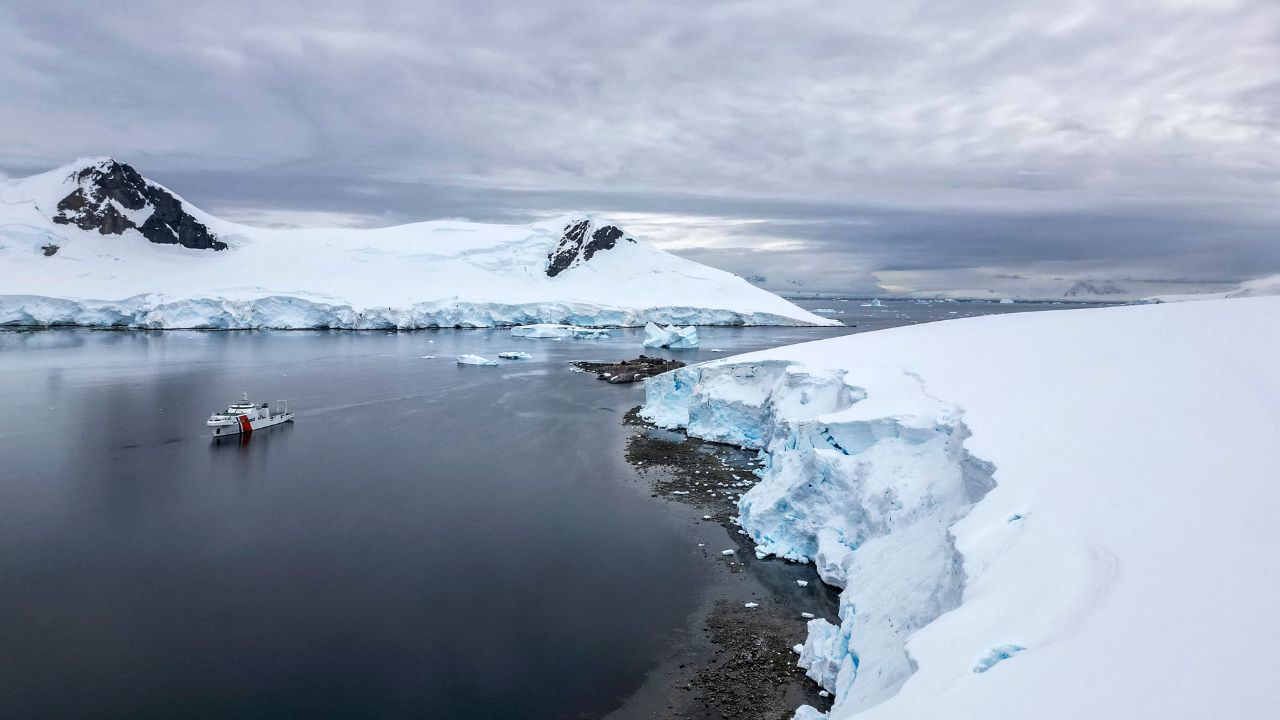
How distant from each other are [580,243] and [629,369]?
63134mm

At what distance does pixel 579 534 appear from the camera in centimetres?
1482

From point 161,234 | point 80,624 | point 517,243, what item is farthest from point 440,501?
point 161,234

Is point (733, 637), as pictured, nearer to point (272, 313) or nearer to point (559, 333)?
point (559, 333)

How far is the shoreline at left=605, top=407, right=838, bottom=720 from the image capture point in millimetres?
8555

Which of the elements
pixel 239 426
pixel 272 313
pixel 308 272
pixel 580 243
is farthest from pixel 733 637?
pixel 580 243

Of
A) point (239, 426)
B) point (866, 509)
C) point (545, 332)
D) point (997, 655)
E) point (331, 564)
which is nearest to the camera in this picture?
point (997, 655)

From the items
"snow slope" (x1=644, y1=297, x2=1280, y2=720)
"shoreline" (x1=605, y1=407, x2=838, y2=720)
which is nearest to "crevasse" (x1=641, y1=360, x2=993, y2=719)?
"snow slope" (x1=644, y1=297, x2=1280, y2=720)

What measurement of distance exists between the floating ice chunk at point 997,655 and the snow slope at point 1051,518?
14 millimetres

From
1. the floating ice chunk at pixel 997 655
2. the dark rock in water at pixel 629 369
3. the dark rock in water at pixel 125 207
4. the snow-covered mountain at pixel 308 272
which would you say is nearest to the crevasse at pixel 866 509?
the floating ice chunk at pixel 997 655

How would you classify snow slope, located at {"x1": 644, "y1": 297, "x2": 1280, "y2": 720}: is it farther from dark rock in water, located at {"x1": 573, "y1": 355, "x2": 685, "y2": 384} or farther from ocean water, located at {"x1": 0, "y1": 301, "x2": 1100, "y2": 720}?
dark rock in water, located at {"x1": 573, "y1": 355, "x2": 685, "y2": 384}

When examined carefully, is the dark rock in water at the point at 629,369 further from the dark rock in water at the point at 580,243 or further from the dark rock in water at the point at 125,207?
the dark rock in water at the point at 125,207

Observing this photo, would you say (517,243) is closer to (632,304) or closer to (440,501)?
(632,304)

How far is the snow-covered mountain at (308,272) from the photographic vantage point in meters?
68.6

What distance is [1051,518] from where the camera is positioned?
6.58 m
